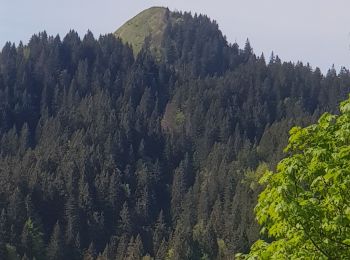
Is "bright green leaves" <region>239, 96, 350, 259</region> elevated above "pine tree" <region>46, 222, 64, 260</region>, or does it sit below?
above

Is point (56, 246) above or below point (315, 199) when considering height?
below

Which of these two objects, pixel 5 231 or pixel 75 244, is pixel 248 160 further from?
pixel 5 231

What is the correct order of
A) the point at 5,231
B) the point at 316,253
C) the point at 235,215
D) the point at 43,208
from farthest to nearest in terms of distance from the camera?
1. the point at 43,208
2. the point at 235,215
3. the point at 5,231
4. the point at 316,253

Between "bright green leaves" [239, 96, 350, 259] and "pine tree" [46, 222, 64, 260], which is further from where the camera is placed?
"pine tree" [46, 222, 64, 260]

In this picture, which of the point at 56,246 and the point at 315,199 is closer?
the point at 315,199

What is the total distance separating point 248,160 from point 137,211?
41298mm

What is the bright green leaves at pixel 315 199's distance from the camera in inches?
501

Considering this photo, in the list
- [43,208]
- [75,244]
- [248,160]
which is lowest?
[75,244]

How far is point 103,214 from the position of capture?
177375 mm

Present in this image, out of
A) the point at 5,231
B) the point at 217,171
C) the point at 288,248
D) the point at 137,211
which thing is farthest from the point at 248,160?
the point at 288,248

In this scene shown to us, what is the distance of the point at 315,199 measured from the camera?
12891 millimetres

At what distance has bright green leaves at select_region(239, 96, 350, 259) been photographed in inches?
501

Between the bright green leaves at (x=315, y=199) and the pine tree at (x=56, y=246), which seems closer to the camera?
the bright green leaves at (x=315, y=199)

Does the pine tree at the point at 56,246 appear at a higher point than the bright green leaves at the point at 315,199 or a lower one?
lower
